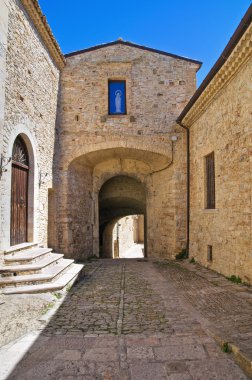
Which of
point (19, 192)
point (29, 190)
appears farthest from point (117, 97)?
point (19, 192)

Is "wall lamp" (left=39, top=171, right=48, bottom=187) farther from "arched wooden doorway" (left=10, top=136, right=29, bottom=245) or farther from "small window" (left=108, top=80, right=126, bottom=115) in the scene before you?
"small window" (left=108, top=80, right=126, bottom=115)

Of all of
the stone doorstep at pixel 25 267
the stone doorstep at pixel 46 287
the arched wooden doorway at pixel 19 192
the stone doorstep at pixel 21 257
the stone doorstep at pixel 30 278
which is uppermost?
the arched wooden doorway at pixel 19 192

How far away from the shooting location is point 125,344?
135 inches

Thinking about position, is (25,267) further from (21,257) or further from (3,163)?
(3,163)

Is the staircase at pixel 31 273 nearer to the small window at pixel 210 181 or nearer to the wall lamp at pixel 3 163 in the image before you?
the wall lamp at pixel 3 163

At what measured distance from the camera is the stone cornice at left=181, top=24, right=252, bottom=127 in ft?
18.5

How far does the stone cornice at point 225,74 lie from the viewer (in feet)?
18.5

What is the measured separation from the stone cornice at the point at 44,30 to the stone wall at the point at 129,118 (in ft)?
2.11

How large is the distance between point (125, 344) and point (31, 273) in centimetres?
277

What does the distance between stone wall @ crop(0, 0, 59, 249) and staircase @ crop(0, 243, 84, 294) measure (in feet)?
1.34

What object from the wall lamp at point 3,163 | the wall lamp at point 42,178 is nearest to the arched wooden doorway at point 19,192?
the wall lamp at point 42,178

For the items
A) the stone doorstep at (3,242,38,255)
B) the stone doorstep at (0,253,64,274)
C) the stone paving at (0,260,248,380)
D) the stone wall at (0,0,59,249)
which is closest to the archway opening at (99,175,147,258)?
the stone wall at (0,0,59,249)

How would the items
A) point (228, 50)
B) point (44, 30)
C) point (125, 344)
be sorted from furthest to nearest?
point (44, 30), point (228, 50), point (125, 344)

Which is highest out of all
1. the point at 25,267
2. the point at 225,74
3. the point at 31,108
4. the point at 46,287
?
the point at 225,74
